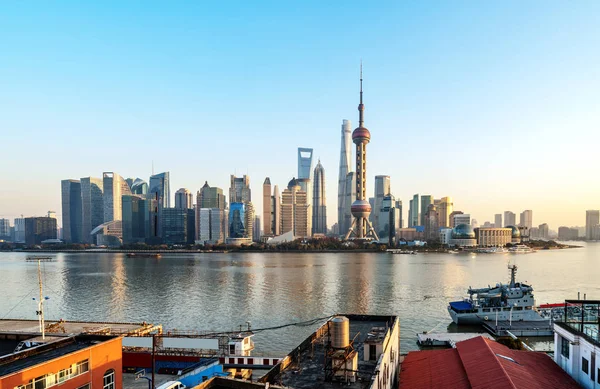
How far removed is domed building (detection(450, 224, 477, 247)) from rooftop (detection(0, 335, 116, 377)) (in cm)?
18060

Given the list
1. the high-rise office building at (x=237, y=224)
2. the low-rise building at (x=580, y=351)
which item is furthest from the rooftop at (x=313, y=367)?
the high-rise office building at (x=237, y=224)

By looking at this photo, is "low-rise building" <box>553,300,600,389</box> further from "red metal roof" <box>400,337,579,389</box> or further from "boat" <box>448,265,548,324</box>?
"boat" <box>448,265,548,324</box>

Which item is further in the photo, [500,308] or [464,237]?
[464,237]

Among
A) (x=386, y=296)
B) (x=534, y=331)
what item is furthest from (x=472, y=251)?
(x=534, y=331)

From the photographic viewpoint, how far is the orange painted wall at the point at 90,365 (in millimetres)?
11375

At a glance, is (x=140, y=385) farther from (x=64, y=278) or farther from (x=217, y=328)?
(x=64, y=278)

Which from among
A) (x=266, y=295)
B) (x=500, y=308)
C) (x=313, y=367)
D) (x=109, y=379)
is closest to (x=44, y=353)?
(x=109, y=379)

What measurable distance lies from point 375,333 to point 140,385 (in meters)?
12.4

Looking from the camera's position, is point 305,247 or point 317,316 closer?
point 317,316

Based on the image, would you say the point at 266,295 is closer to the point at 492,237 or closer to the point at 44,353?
the point at 44,353

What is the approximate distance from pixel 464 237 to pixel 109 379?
7299 inches

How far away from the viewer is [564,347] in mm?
18250

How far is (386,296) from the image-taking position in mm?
51125

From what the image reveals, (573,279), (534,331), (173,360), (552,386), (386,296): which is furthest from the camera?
(573,279)
